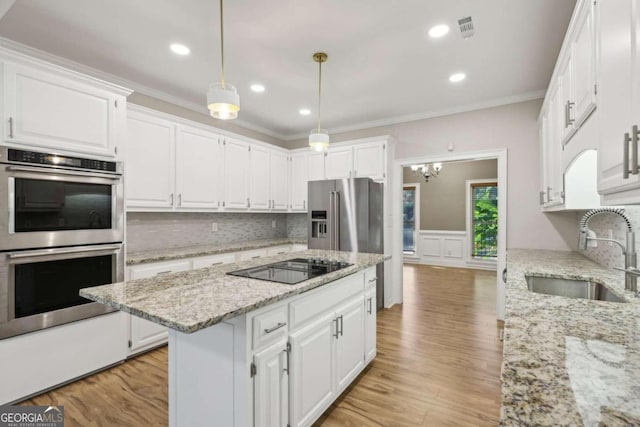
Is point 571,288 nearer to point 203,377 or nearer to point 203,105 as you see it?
point 203,377

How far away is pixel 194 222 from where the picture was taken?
390 centimetres

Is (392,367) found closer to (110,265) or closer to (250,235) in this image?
(110,265)

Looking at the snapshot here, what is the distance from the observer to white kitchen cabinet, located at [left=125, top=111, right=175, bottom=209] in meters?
2.95

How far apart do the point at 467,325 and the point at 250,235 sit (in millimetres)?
3261

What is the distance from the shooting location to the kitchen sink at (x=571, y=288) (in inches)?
73.2

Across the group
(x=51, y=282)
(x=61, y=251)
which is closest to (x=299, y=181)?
(x=61, y=251)

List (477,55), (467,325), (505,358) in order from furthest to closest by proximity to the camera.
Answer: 1. (467,325)
2. (477,55)
3. (505,358)

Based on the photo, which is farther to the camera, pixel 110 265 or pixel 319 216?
pixel 319 216

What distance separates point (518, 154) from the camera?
3645 mm

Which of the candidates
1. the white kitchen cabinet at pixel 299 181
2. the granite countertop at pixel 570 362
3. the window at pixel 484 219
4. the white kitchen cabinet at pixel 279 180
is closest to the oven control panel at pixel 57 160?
the white kitchen cabinet at pixel 279 180

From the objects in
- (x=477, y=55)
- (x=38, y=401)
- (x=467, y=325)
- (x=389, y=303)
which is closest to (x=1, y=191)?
(x=38, y=401)

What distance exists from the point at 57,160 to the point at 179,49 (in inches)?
52.0

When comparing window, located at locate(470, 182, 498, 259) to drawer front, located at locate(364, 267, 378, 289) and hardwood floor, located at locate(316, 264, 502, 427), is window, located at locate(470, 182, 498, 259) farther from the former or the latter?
drawer front, located at locate(364, 267, 378, 289)

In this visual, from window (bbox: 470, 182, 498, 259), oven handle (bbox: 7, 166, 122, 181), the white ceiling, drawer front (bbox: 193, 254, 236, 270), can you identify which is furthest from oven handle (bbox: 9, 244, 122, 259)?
window (bbox: 470, 182, 498, 259)
